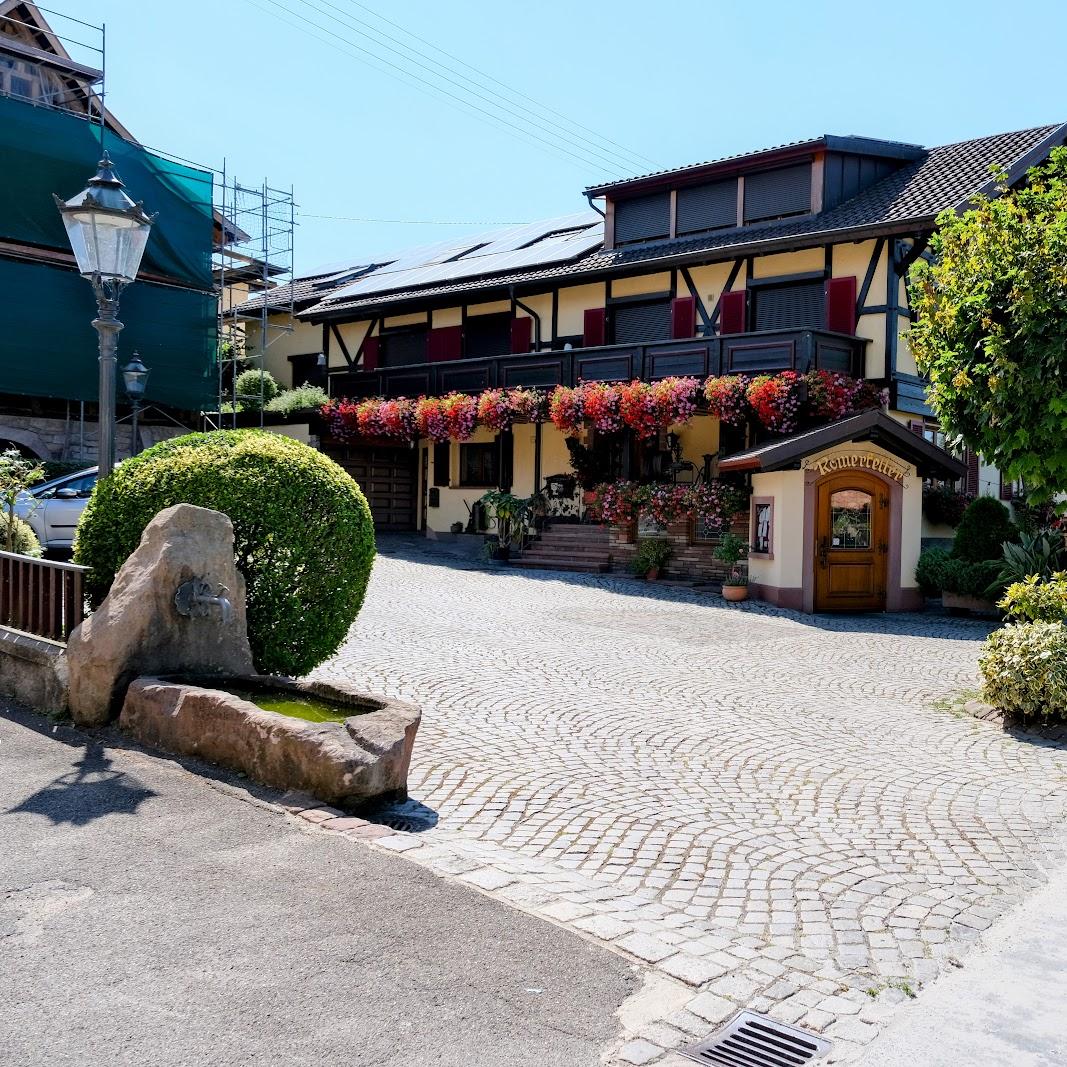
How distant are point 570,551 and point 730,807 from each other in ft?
49.3

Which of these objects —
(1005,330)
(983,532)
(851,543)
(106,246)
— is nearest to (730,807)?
(1005,330)

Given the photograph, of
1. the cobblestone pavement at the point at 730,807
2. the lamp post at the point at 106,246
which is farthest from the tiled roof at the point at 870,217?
the lamp post at the point at 106,246

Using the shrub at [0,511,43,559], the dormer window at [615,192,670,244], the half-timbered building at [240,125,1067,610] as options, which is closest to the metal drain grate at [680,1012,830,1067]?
the shrub at [0,511,43,559]

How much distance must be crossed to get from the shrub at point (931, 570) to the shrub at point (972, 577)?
15cm

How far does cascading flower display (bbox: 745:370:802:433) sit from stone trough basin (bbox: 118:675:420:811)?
12.8 meters

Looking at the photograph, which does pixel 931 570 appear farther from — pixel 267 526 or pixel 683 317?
Result: pixel 267 526

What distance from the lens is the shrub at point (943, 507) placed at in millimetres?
18844

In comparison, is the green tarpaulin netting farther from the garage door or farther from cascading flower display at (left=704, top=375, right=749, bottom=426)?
cascading flower display at (left=704, top=375, right=749, bottom=426)

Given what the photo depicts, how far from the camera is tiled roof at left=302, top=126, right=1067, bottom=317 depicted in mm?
18062

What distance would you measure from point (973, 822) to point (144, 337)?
2212cm

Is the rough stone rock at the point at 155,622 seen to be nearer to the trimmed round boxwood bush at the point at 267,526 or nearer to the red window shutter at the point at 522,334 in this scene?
the trimmed round boxwood bush at the point at 267,526

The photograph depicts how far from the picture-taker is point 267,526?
671 cm

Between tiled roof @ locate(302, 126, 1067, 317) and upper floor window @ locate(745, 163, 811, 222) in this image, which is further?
upper floor window @ locate(745, 163, 811, 222)

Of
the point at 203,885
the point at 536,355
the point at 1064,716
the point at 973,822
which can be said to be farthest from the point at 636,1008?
the point at 536,355
